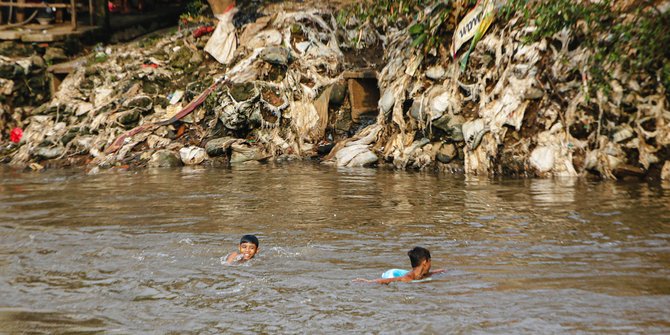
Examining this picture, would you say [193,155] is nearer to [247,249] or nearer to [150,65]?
[150,65]

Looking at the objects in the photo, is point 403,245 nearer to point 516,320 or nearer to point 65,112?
point 516,320

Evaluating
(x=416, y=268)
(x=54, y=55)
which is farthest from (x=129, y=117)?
(x=416, y=268)

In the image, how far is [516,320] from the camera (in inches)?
202

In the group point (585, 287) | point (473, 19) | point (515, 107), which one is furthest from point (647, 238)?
point (473, 19)

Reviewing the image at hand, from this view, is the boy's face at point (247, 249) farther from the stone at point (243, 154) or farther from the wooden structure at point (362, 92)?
the wooden structure at point (362, 92)

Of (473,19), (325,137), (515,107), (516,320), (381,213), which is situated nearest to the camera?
(516,320)

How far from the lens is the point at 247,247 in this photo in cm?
693

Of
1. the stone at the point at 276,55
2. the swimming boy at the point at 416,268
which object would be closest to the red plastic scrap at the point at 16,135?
the stone at the point at 276,55

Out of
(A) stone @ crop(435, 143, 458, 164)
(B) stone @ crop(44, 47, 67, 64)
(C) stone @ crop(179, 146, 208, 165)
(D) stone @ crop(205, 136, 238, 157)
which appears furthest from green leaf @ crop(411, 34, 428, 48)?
(B) stone @ crop(44, 47, 67, 64)

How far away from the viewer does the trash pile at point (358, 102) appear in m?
11.1

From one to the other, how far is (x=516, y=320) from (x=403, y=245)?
7.73 feet

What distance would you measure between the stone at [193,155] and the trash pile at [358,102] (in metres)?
0.02

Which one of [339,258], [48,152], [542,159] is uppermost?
[48,152]

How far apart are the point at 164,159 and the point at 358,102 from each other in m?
3.51
